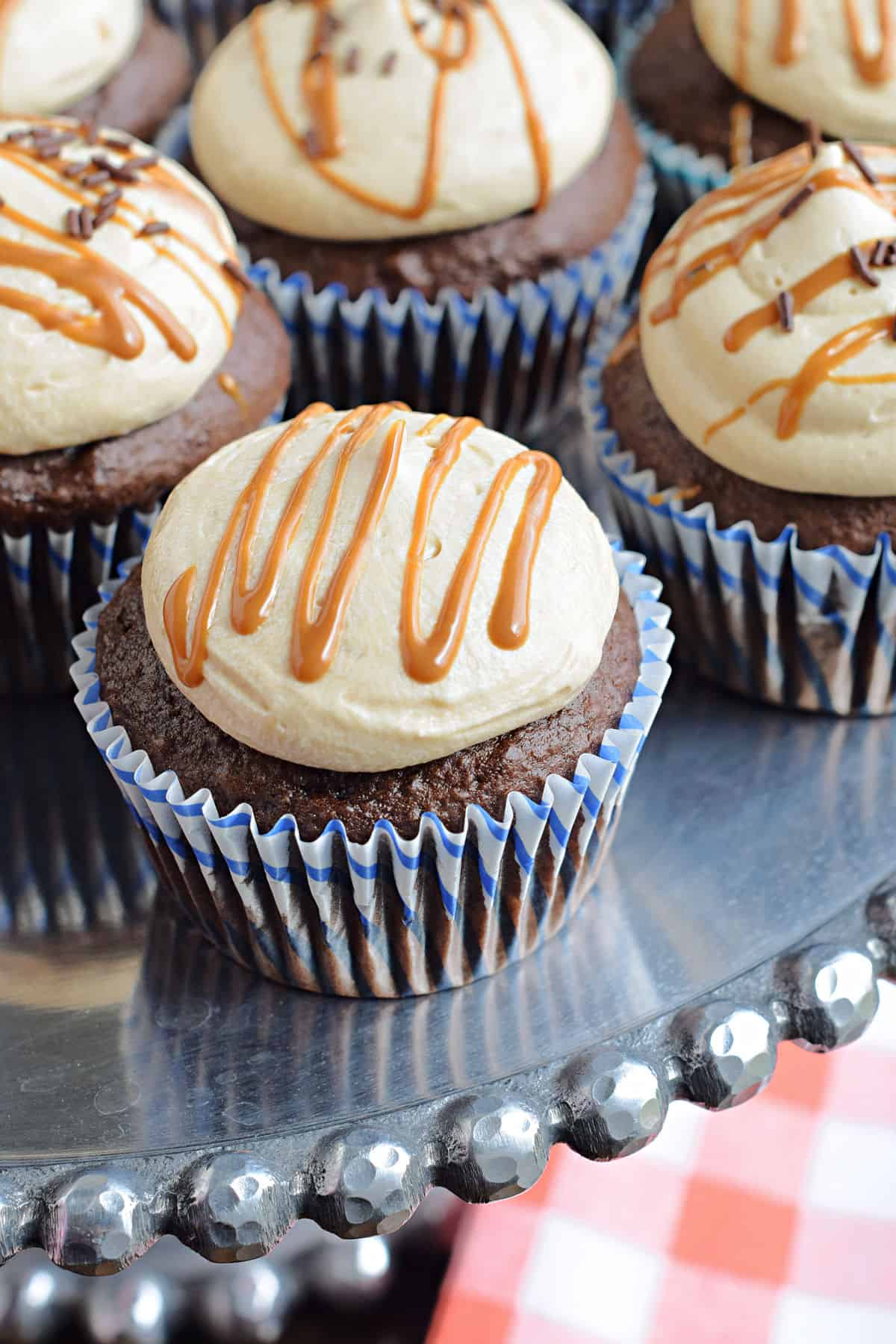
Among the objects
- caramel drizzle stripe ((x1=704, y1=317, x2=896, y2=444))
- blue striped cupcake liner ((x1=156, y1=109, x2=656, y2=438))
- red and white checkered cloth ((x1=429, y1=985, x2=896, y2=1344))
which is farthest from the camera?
blue striped cupcake liner ((x1=156, y1=109, x2=656, y2=438))

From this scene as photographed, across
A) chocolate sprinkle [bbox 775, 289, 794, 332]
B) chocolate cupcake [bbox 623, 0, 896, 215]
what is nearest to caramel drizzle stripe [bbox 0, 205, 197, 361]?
chocolate sprinkle [bbox 775, 289, 794, 332]

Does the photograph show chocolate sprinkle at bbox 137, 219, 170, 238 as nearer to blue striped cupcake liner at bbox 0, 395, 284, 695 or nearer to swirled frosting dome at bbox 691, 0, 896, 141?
blue striped cupcake liner at bbox 0, 395, 284, 695

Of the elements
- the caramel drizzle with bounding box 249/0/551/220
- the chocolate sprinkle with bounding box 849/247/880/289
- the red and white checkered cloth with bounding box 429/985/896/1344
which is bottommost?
the red and white checkered cloth with bounding box 429/985/896/1344

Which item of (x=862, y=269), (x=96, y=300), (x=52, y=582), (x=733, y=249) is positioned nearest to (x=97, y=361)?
(x=96, y=300)

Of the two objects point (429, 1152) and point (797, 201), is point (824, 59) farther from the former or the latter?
point (429, 1152)

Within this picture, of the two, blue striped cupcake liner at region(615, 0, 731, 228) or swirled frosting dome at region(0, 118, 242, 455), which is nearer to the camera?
swirled frosting dome at region(0, 118, 242, 455)
